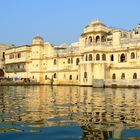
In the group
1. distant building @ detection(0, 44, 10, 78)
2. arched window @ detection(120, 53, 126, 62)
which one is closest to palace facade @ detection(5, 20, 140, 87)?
arched window @ detection(120, 53, 126, 62)

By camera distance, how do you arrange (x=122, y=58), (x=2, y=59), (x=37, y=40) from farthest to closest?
(x=2, y=59), (x=37, y=40), (x=122, y=58)

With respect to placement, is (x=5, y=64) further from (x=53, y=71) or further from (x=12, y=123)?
(x=12, y=123)

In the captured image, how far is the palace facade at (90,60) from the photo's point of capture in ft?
139

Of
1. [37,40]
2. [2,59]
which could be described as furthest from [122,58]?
[2,59]

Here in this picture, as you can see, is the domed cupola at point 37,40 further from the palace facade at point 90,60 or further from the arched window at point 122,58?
the arched window at point 122,58

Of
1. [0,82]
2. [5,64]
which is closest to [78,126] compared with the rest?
[0,82]

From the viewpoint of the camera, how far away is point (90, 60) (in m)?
45.9

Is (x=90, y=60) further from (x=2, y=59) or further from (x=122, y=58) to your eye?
(x=2, y=59)

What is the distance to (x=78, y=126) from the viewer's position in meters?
9.54

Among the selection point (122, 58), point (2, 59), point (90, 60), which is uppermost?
point (2, 59)

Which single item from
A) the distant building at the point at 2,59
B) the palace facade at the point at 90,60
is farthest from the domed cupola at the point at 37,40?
the distant building at the point at 2,59

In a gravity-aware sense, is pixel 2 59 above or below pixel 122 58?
above

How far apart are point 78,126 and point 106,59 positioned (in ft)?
122

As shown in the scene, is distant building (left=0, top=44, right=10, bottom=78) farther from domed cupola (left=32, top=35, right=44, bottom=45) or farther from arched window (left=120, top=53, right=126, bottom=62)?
arched window (left=120, top=53, right=126, bottom=62)
